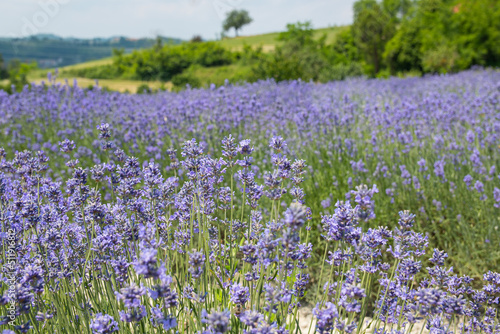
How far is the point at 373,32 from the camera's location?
27203 mm

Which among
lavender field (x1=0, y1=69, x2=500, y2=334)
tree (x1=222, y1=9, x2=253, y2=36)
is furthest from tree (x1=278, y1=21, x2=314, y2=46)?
tree (x1=222, y1=9, x2=253, y2=36)

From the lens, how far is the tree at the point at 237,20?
6575 centimetres

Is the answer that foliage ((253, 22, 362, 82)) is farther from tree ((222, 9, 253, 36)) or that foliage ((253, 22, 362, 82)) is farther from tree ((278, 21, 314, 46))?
tree ((222, 9, 253, 36))

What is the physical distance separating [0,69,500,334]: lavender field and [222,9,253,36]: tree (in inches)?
2436

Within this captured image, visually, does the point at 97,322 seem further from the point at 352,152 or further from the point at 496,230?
the point at 352,152

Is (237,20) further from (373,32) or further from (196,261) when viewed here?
(196,261)

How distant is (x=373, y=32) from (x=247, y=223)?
92.5 feet

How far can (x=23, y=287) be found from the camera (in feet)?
4.59

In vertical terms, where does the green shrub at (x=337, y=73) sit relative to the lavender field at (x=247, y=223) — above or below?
above

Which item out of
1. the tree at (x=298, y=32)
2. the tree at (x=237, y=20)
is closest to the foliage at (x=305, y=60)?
the tree at (x=298, y=32)

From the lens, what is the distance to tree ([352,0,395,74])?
27.2 meters

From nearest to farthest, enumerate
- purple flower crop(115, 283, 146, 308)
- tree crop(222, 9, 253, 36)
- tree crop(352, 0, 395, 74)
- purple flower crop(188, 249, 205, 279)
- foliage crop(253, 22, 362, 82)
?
purple flower crop(115, 283, 146, 308)
purple flower crop(188, 249, 205, 279)
foliage crop(253, 22, 362, 82)
tree crop(352, 0, 395, 74)
tree crop(222, 9, 253, 36)

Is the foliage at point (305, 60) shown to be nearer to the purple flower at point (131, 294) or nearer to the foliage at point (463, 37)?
the foliage at point (463, 37)

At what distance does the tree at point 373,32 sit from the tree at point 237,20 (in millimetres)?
41016
